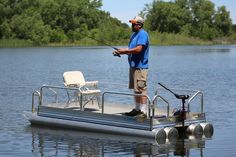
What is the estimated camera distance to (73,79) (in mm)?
14625

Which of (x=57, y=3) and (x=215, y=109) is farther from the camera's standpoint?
(x=57, y=3)

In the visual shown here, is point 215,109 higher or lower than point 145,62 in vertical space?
lower

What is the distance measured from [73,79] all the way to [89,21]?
3611 inches

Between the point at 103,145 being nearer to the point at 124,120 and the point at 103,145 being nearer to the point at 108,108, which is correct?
the point at 124,120

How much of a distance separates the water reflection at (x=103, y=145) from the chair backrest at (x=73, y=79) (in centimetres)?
124

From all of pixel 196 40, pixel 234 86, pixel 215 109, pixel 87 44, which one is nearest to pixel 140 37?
pixel 215 109

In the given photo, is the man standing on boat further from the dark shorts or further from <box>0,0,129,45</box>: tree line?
<box>0,0,129,45</box>: tree line

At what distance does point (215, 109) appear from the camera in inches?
742

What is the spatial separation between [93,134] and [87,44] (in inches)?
3492

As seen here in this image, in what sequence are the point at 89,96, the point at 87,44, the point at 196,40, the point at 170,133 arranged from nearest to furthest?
the point at 170,133 → the point at 89,96 → the point at 87,44 → the point at 196,40

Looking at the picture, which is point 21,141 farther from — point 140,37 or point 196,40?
point 196,40

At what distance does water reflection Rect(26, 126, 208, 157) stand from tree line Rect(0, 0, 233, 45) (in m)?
70.4

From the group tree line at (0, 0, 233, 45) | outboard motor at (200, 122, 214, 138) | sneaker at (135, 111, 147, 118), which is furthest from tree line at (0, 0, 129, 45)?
sneaker at (135, 111, 147, 118)

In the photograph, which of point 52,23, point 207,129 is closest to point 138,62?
point 207,129
